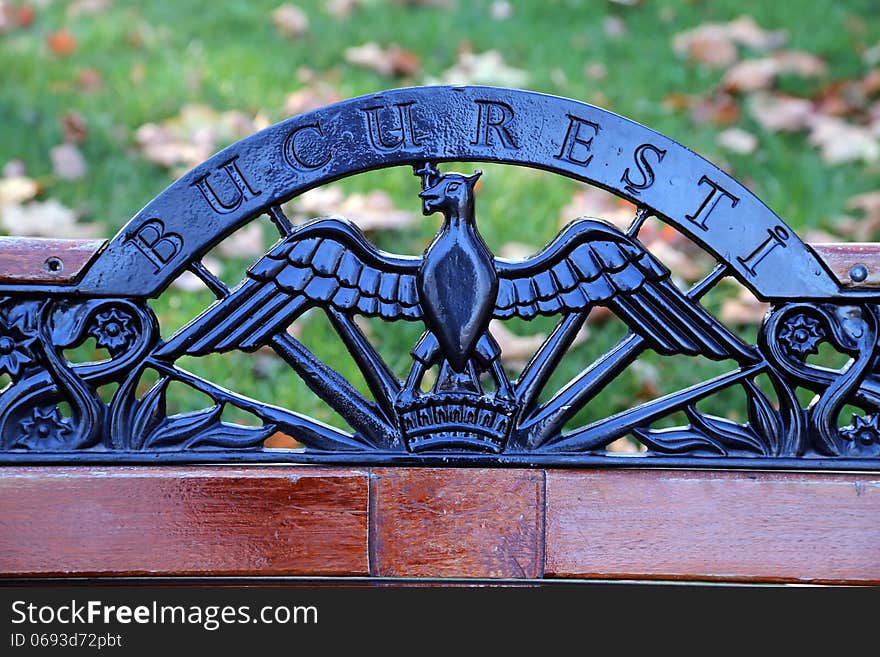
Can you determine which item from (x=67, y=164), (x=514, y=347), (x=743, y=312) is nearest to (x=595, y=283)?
(x=514, y=347)

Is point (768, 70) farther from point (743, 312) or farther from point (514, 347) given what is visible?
point (514, 347)

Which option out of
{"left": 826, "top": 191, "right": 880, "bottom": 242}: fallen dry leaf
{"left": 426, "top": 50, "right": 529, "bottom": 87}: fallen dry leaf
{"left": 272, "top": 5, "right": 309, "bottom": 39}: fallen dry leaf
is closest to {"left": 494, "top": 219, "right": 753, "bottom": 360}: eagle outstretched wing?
{"left": 826, "top": 191, "right": 880, "bottom": 242}: fallen dry leaf

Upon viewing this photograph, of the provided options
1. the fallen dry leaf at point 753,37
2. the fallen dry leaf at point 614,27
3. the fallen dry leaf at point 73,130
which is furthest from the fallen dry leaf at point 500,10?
the fallen dry leaf at point 73,130

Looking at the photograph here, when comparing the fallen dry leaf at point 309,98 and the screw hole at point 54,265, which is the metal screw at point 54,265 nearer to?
the screw hole at point 54,265

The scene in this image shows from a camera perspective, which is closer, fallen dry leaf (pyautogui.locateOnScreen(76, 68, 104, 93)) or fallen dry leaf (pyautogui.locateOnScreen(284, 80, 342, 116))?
fallen dry leaf (pyautogui.locateOnScreen(284, 80, 342, 116))

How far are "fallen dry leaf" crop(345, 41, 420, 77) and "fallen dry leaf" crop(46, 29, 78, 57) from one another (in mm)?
825

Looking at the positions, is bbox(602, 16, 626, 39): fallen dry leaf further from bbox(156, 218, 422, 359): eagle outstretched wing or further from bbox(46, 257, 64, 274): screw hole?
bbox(46, 257, 64, 274): screw hole

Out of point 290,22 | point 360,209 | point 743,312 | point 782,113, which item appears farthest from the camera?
point 290,22

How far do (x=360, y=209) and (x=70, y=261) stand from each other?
1.24 m

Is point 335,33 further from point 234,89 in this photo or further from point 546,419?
point 546,419

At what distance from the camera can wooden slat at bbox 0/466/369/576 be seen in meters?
1.30

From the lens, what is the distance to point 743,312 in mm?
2148

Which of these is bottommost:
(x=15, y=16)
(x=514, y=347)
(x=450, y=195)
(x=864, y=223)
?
(x=450, y=195)

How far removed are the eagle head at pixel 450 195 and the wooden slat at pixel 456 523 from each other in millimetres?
309
